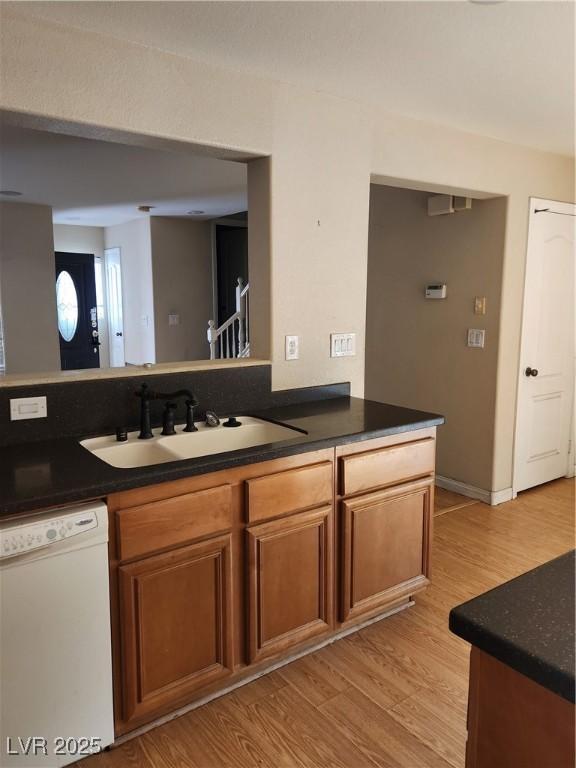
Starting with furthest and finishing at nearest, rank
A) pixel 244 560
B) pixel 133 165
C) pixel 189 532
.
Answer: pixel 133 165 < pixel 244 560 < pixel 189 532

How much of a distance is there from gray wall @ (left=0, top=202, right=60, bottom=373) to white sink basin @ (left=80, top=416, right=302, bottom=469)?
12.8ft

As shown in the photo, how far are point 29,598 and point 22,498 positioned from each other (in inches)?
10.8

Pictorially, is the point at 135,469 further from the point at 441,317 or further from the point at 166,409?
the point at 441,317

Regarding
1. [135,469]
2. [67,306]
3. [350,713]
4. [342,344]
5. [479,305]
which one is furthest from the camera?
[67,306]

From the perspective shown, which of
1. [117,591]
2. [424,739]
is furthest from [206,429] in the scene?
[424,739]

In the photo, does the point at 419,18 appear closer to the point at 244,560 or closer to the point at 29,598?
the point at 244,560

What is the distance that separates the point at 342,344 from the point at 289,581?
123 cm

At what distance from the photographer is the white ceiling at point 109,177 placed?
3.40 m

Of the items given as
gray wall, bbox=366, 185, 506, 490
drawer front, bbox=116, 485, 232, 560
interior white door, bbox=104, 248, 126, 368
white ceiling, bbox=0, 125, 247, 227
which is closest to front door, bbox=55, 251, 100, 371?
interior white door, bbox=104, 248, 126, 368

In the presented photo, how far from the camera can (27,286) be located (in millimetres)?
5500

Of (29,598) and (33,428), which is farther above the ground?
(33,428)

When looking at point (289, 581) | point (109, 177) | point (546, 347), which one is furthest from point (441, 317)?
point (109, 177)

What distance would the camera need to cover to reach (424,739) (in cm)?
185

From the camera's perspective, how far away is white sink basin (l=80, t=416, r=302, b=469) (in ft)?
6.89
